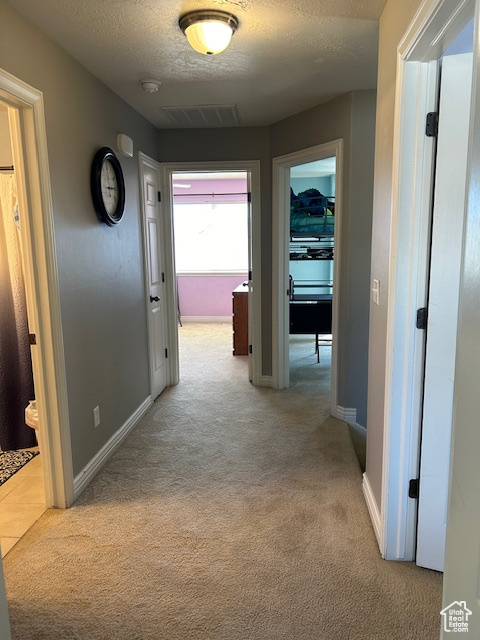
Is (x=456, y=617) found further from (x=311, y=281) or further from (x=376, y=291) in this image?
(x=311, y=281)

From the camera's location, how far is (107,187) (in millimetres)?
2898

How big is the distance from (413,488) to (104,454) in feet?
6.11

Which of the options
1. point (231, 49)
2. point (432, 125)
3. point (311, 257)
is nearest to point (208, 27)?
point (231, 49)

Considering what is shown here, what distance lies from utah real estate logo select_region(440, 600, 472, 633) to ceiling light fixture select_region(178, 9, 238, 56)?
88.6 inches

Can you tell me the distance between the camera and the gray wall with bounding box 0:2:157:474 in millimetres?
2186

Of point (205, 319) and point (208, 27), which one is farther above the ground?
point (208, 27)

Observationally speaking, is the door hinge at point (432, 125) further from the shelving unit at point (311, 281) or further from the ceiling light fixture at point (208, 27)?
the shelving unit at point (311, 281)

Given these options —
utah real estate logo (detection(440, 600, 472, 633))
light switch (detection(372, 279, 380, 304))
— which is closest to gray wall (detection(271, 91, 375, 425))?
light switch (detection(372, 279, 380, 304))

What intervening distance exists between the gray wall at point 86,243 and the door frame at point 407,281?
162cm

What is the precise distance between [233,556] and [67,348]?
1.32 meters

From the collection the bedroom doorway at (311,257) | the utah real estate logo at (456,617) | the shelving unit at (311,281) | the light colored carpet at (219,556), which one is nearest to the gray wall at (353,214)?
the light colored carpet at (219,556)

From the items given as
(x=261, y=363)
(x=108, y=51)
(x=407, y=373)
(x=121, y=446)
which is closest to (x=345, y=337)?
(x=261, y=363)

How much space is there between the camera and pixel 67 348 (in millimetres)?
2383

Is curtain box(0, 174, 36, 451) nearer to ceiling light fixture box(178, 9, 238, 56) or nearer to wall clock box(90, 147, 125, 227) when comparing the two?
wall clock box(90, 147, 125, 227)
